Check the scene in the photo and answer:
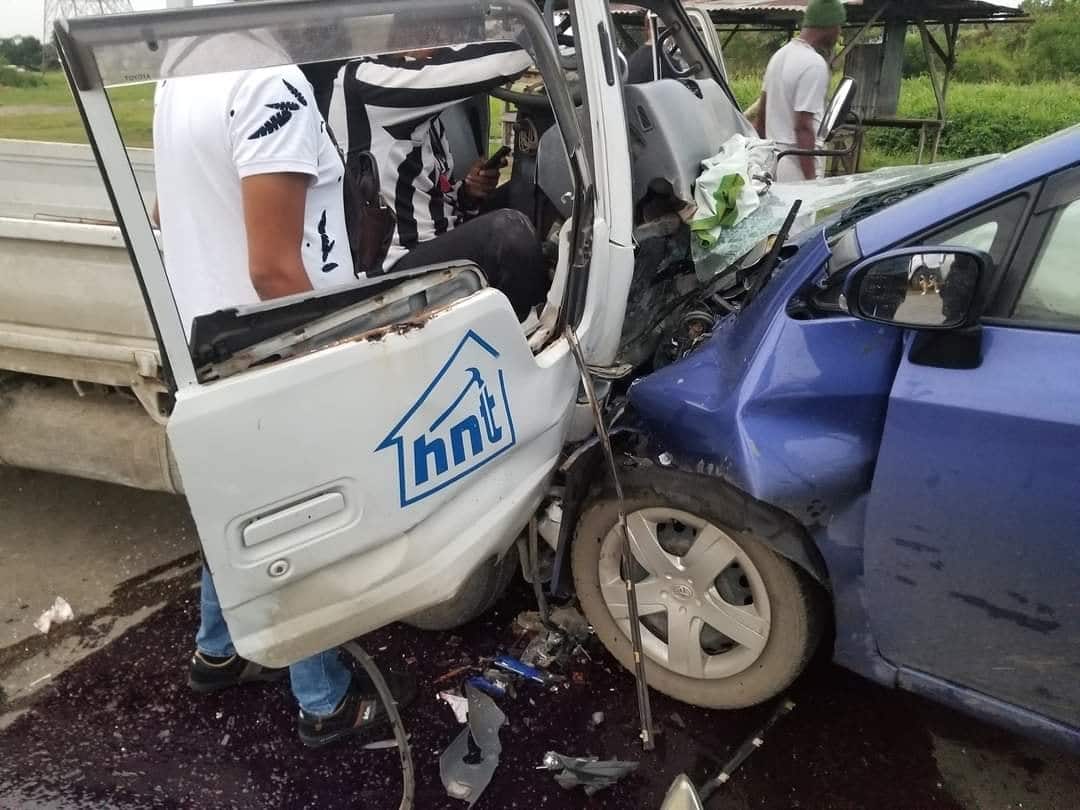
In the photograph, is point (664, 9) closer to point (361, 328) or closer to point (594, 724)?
point (361, 328)

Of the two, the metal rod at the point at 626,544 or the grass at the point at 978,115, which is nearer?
the metal rod at the point at 626,544

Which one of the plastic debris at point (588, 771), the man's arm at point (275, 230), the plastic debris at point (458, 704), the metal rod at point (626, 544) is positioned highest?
the man's arm at point (275, 230)

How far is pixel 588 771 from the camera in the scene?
7.20ft

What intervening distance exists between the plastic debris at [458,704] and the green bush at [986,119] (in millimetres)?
16680

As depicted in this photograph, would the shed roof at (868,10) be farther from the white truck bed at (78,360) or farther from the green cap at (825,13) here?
the white truck bed at (78,360)

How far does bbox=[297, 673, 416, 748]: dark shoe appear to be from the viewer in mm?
2346

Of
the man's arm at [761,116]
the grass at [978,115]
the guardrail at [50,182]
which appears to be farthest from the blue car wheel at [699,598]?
the grass at [978,115]

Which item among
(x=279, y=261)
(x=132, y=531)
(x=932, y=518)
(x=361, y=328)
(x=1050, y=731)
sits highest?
(x=279, y=261)

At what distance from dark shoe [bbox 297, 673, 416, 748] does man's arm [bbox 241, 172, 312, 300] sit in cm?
121

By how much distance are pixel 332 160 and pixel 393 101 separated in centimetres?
55

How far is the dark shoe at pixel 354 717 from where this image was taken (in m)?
2.35

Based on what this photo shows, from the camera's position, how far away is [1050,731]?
6.00 ft

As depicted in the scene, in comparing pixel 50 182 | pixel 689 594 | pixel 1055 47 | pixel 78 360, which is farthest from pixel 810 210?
pixel 1055 47

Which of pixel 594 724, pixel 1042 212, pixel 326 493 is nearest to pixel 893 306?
pixel 1042 212
